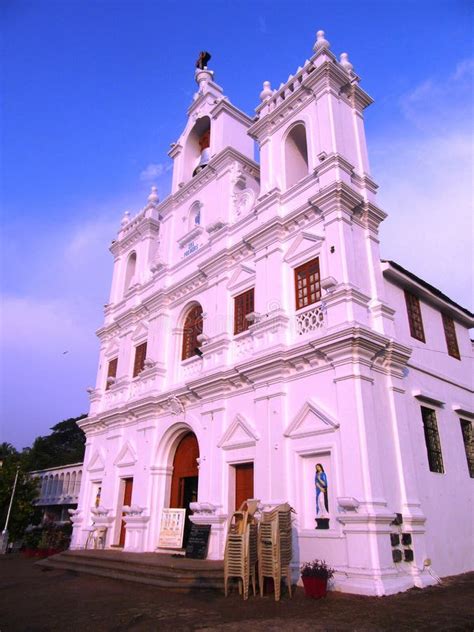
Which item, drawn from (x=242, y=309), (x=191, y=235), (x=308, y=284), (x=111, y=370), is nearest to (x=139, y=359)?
(x=111, y=370)

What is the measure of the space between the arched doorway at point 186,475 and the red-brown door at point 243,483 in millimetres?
2481

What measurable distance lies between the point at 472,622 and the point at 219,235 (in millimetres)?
12455

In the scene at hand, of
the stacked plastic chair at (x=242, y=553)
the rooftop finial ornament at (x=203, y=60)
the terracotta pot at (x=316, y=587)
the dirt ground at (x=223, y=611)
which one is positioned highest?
the rooftop finial ornament at (x=203, y=60)

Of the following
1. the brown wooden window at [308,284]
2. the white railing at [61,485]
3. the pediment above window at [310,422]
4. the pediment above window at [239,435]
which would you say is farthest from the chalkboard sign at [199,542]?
the white railing at [61,485]

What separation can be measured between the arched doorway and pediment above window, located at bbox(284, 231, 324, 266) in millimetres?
6613

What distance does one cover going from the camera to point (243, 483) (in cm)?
1241

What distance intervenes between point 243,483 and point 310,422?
3.01 meters

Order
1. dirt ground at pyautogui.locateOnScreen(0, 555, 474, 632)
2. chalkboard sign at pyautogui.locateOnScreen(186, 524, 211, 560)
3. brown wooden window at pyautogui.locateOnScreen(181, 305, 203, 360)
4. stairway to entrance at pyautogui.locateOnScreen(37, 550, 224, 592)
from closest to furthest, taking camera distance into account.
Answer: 1. dirt ground at pyautogui.locateOnScreen(0, 555, 474, 632)
2. stairway to entrance at pyautogui.locateOnScreen(37, 550, 224, 592)
3. chalkboard sign at pyautogui.locateOnScreen(186, 524, 211, 560)
4. brown wooden window at pyautogui.locateOnScreen(181, 305, 203, 360)

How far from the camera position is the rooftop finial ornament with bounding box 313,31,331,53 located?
14227mm

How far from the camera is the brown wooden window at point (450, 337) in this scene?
1488cm

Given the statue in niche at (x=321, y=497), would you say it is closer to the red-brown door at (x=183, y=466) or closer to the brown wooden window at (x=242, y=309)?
the brown wooden window at (x=242, y=309)

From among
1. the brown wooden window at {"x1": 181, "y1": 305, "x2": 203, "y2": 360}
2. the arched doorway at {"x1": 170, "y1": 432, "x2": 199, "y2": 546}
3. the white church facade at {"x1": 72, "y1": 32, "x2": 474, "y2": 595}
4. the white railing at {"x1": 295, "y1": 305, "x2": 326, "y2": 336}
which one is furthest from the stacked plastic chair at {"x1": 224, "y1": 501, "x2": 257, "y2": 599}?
the brown wooden window at {"x1": 181, "y1": 305, "x2": 203, "y2": 360}

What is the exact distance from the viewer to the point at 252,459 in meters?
12.0

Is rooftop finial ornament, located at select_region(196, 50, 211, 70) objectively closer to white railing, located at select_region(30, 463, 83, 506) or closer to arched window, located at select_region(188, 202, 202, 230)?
arched window, located at select_region(188, 202, 202, 230)
